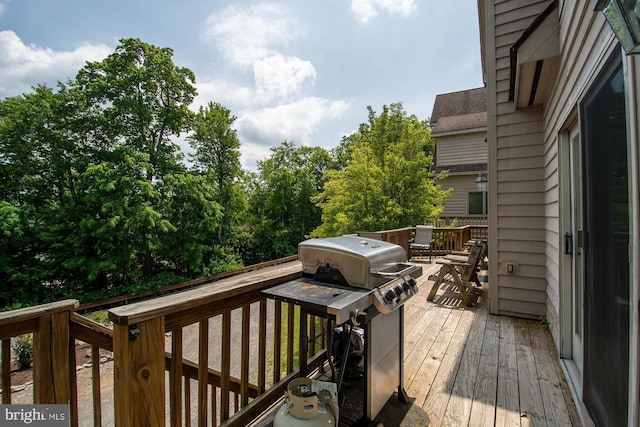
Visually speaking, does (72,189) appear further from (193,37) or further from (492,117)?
(492,117)

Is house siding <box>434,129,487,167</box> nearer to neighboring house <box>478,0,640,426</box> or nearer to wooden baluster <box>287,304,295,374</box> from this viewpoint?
neighboring house <box>478,0,640,426</box>

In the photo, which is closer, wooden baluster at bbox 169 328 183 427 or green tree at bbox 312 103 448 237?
wooden baluster at bbox 169 328 183 427

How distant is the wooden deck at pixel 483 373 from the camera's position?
1858mm

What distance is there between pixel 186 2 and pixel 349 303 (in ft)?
21.3

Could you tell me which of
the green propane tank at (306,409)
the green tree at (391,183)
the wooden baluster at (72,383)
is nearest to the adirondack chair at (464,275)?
the green propane tank at (306,409)

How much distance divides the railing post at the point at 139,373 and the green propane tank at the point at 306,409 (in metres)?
0.52

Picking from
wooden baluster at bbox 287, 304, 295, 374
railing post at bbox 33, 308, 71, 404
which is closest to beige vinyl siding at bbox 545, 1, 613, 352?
wooden baluster at bbox 287, 304, 295, 374

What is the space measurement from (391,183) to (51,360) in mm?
10145

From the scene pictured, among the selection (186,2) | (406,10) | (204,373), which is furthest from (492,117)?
(186,2)

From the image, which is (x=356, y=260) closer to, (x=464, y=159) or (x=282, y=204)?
(x=464, y=159)

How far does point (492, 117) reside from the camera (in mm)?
3674

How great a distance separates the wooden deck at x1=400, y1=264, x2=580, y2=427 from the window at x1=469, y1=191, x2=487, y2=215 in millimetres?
9298

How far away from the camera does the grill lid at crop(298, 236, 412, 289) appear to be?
1.58 meters

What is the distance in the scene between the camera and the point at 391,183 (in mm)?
10445
